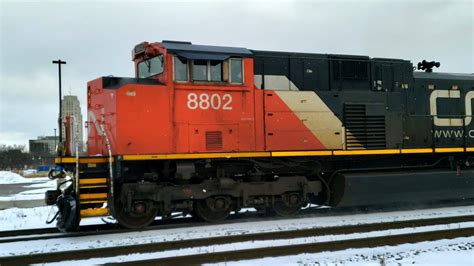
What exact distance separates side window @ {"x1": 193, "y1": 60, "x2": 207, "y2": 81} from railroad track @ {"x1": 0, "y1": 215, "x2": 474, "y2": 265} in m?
3.54

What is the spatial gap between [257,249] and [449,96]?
8.70 metres

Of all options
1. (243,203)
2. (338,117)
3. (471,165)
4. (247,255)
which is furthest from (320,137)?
(471,165)

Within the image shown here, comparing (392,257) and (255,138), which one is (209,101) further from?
(392,257)

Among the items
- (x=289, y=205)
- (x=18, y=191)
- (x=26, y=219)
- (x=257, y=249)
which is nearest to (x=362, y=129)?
(x=289, y=205)

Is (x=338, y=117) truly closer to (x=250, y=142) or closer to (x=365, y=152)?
(x=365, y=152)

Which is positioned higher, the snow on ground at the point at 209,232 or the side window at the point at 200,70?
the side window at the point at 200,70

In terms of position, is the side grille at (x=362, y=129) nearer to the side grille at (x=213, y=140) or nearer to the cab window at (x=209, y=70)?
the cab window at (x=209, y=70)

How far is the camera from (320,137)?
1009 centimetres

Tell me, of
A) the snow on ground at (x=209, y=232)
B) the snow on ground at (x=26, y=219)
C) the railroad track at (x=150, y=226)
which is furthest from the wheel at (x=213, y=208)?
the snow on ground at (x=26, y=219)

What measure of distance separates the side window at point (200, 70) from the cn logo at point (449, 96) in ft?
22.6

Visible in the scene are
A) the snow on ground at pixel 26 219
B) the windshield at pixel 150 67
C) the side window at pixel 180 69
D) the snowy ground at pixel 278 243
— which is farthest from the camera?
the snow on ground at pixel 26 219

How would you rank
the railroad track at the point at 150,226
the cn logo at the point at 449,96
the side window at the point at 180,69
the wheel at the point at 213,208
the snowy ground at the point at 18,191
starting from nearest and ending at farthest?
the railroad track at the point at 150,226, the side window at the point at 180,69, the wheel at the point at 213,208, the cn logo at the point at 449,96, the snowy ground at the point at 18,191

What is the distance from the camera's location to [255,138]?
9.50m

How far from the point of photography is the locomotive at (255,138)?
8.55 m
